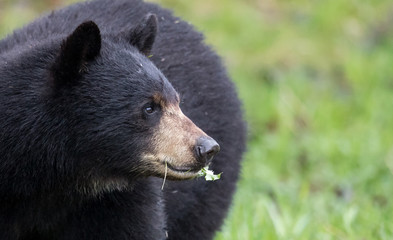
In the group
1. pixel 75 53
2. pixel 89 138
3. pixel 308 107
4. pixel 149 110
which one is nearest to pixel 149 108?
pixel 149 110

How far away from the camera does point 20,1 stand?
37.5 ft

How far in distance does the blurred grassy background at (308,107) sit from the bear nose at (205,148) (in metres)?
2.09

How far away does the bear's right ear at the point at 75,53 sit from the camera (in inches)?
164

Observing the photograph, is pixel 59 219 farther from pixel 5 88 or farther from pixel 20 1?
pixel 20 1

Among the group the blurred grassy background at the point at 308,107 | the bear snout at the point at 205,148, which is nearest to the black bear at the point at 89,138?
the bear snout at the point at 205,148

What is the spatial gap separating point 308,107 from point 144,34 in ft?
19.6

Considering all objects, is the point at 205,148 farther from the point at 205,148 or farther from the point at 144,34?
the point at 144,34

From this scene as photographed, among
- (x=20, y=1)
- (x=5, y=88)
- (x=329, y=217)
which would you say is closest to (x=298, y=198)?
(x=329, y=217)

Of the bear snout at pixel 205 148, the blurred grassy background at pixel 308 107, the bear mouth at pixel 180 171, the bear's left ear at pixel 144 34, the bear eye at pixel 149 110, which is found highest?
the bear's left ear at pixel 144 34

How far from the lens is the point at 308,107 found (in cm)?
1034

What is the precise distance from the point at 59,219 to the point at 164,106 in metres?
0.95

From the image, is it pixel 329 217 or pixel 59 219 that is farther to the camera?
pixel 329 217

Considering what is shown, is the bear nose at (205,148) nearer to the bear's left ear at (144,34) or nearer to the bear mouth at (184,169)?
the bear mouth at (184,169)

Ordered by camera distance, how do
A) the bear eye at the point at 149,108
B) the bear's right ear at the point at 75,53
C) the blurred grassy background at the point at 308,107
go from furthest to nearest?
the blurred grassy background at the point at 308,107 < the bear eye at the point at 149,108 < the bear's right ear at the point at 75,53
